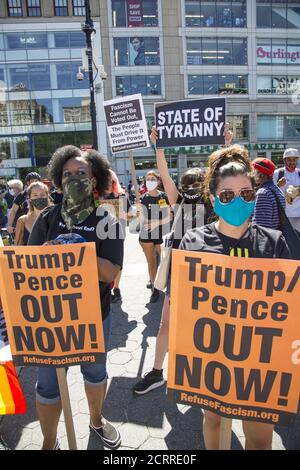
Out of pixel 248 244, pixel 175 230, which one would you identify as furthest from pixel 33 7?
pixel 248 244

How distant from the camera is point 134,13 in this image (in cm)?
2872

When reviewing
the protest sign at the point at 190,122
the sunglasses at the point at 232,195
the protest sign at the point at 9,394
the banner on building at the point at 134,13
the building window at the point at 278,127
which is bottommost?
the protest sign at the point at 9,394

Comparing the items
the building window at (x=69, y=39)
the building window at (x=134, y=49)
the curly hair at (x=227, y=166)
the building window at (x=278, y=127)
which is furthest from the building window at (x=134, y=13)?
the curly hair at (x=227, y=166)

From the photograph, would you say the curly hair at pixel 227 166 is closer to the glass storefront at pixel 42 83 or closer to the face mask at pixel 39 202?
the face mask at pixel 39 202

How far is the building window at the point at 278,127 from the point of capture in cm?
3192

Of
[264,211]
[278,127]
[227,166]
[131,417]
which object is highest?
[278,127]

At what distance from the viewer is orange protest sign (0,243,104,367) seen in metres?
1.92

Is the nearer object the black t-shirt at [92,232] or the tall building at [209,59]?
the black t-shirt at [92,232]

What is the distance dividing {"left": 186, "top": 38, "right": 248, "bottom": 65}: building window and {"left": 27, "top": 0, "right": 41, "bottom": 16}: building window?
12636mm

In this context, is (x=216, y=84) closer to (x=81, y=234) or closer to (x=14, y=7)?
(x=14, y=7)

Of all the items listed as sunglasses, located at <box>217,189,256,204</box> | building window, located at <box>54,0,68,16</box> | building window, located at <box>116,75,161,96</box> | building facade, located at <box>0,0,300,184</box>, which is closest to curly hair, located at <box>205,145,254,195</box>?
sunglasses, located at <box>217,189,256,204</box>

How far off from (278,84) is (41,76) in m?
20.6

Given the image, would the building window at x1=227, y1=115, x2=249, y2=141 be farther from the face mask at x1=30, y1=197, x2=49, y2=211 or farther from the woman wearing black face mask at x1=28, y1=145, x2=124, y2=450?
the woman wearing black face mask at x1=28, y1=145, x2=124, y2=450

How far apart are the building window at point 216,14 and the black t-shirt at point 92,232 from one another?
3255 centimetres
